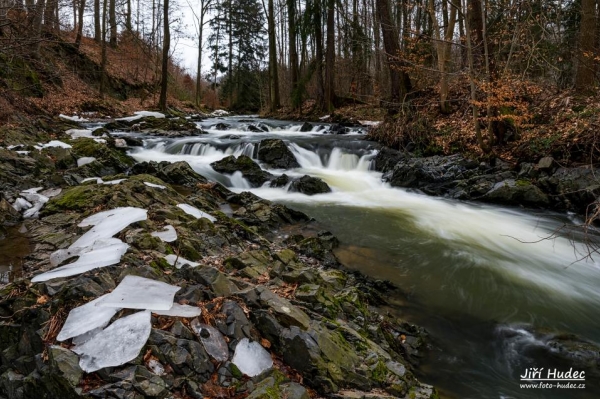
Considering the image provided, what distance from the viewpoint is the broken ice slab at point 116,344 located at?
1931 mm

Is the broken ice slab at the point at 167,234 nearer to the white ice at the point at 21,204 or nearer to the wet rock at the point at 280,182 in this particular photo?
the white ice at the point at 21,204

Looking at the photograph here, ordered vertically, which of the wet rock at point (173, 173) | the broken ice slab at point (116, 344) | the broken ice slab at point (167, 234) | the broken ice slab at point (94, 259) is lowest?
the broken ice slab at point (116, 344)

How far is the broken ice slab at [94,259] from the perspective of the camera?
2.67 m

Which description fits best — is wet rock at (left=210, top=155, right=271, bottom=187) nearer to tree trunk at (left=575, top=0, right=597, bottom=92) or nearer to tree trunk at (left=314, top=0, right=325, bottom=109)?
tree trunk at (left=575, top=0, right=597, bottom=92)

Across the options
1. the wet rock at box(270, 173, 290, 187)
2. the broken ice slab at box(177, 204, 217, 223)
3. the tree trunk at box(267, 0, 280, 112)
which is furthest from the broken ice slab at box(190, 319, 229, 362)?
the tree trunk at box(267, 0, 280, 112)

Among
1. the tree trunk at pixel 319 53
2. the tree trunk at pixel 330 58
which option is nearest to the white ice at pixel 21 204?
the tree trunk at pixel 330 58

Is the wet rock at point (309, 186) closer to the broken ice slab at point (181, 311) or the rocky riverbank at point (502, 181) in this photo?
the rocky riverbank at point (502, 181)

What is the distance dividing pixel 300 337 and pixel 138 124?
14.1 metres

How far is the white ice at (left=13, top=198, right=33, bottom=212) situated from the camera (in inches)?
186

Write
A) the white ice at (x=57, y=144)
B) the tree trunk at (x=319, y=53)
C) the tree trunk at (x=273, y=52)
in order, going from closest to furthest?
the white ice at (x=57, y=144)
the tree trunk at (x=319, y=53)
the tree trunk at (x=273, y=52)

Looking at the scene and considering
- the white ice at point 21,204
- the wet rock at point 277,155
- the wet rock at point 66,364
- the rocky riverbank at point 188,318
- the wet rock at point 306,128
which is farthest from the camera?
the wet rock at point 306,128

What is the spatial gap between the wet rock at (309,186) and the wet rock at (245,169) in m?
0.91

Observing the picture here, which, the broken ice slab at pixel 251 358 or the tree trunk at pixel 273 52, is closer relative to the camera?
the broken ice slab at pixel 251 358

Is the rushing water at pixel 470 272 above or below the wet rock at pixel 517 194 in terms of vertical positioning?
below
